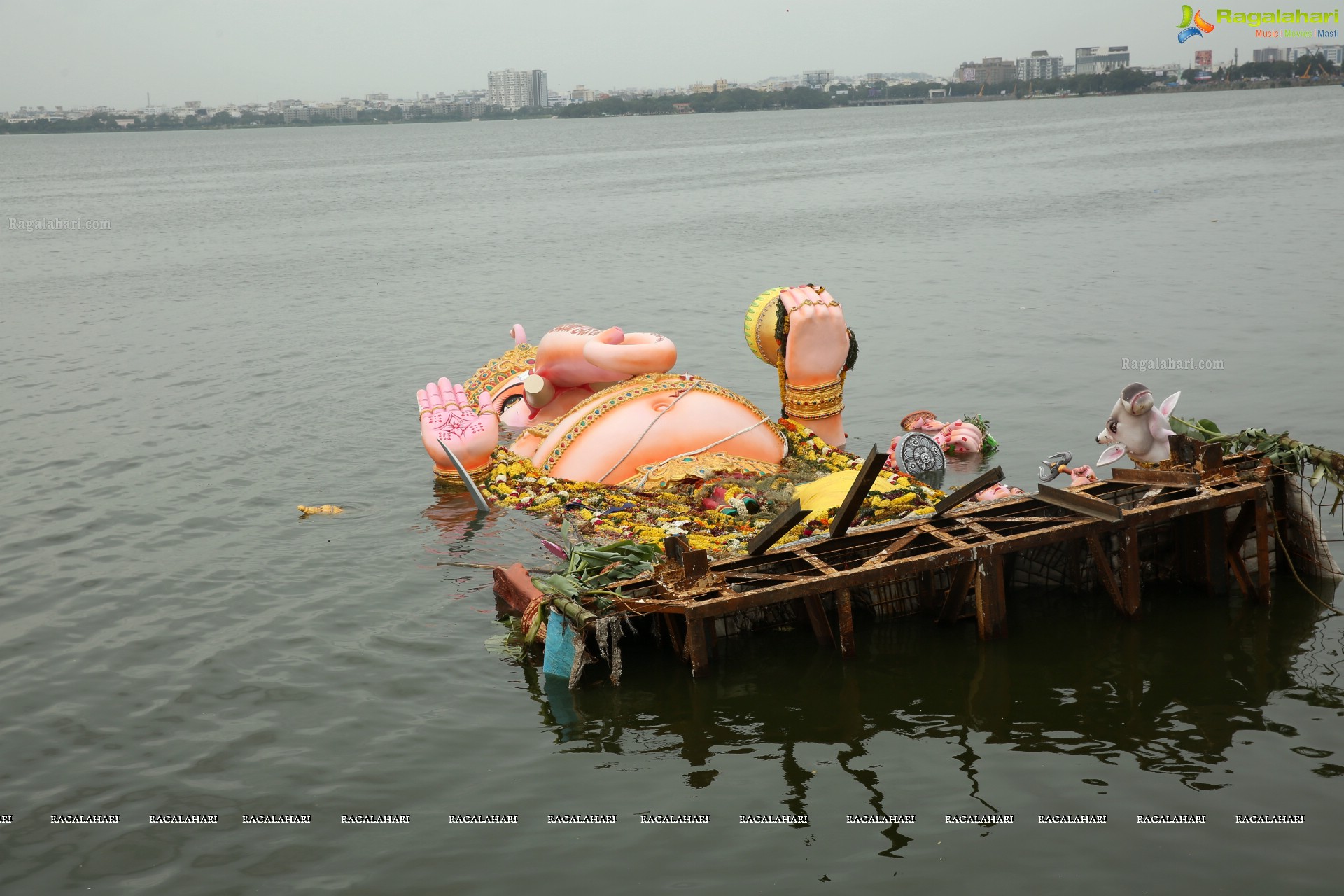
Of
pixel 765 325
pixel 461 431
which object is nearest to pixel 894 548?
pixel 765 325

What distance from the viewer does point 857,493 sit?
9.41m

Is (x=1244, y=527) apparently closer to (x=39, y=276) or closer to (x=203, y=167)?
(x=39, y=276)

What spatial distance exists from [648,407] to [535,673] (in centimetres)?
392

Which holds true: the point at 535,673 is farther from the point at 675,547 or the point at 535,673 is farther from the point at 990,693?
the point at 990,693

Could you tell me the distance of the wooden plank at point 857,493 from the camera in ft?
30.3

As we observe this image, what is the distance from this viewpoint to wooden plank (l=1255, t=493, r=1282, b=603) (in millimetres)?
9602

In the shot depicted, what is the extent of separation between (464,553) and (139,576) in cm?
323

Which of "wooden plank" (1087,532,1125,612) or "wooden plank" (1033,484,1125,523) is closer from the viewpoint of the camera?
"wooden plank" (1033,484,1125,523)

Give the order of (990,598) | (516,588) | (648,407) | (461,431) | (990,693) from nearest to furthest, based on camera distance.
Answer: (990,693) → (990,598) → (516,588) → (648,407) → (461,431)

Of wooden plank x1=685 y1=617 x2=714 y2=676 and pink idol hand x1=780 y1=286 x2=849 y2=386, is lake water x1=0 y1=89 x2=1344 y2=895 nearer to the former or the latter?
wooden plank x1=685 y1=617 x2=714 y2=676

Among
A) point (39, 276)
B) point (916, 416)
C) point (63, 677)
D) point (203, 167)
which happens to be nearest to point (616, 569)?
point (63, 677)

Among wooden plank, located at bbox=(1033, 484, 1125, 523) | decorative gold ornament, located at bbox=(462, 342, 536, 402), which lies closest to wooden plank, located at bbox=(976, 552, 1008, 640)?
wooden plank, located at bbox=(1033, 484, 1125, 523)

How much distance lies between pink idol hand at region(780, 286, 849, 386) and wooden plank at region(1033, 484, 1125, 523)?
→ 3685mm

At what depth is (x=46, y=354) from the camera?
76.6 ft
